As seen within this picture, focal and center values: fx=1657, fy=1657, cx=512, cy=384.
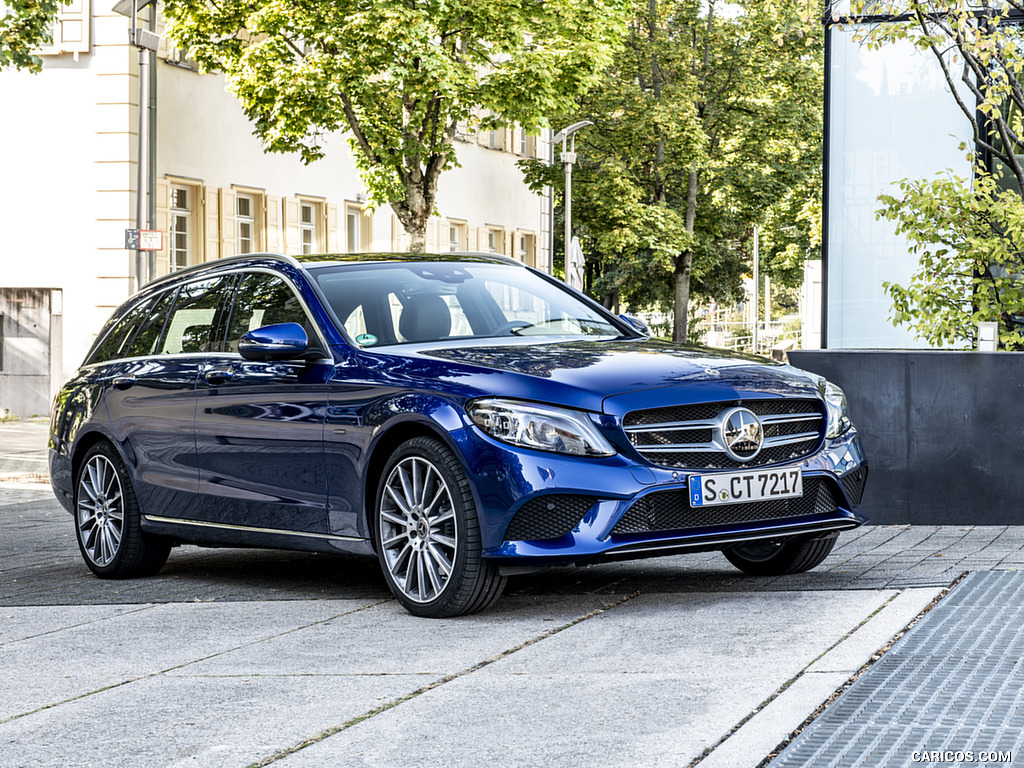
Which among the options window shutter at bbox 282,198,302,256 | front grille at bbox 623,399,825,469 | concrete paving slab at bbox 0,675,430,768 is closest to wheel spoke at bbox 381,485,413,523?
front grille at bbox 623,399,825,469

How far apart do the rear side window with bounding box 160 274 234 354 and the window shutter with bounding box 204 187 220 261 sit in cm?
1889

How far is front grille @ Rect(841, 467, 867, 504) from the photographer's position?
6.97 meters

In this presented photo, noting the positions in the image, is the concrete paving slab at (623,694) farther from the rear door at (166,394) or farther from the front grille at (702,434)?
the rear door at (166,394)

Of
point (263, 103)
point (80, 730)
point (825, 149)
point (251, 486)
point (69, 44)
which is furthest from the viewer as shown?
point (69, 44)

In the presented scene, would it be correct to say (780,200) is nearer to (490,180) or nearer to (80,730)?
(490,180)

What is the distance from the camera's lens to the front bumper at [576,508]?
6.25m

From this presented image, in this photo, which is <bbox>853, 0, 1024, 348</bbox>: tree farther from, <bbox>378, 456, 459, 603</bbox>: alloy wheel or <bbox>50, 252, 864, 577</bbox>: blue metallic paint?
<bbox>378, 456, 459, 603</bbox>: alloy wheel

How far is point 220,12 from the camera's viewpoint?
23969mm

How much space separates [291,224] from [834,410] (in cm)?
2389

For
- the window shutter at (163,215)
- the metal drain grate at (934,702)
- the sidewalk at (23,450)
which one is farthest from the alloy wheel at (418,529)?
the window shutter at (163,215)

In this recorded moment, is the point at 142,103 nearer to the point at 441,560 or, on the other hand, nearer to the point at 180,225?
the point at 180,225

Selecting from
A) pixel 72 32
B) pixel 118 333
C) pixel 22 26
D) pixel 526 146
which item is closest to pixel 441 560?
pixel 118 333

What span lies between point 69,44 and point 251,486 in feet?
64.3

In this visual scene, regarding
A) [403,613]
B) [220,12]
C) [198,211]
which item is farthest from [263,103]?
[403,613]
